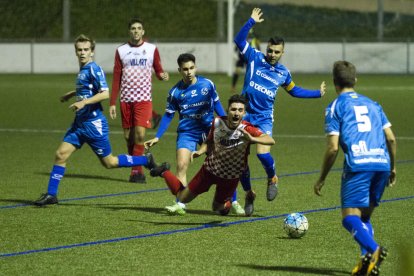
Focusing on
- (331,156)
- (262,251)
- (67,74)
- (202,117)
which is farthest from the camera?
(67,74)

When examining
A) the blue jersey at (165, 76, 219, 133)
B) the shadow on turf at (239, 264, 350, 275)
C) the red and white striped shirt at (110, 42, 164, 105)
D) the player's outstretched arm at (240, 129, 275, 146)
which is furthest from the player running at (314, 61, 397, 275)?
the red and white striped shirt at (110, 42, 164, 105)

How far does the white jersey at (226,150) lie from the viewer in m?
9.79

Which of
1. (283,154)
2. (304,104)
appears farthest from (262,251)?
(304,104)

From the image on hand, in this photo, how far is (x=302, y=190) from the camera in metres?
12.6

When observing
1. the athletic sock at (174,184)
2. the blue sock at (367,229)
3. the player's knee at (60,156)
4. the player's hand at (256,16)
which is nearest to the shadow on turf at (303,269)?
the blue sock at (367,229)

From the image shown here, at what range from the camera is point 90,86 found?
11547mm

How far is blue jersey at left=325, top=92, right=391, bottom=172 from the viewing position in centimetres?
733

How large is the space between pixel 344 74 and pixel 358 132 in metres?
0.45

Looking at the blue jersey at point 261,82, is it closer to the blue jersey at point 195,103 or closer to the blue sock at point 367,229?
the blue jersey at point 195,103

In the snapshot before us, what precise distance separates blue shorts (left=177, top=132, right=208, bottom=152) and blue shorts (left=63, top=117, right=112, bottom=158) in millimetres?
960

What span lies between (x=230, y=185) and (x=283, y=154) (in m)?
6.99

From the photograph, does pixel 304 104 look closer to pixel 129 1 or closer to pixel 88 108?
pixel 88 108

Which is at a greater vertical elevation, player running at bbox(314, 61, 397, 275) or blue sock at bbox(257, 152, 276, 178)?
player running at bbox(314, 61, 397, 275)

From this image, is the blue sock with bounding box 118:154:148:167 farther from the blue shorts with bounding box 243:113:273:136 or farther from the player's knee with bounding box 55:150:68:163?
the blue shorts with bounding box 243:113:273:136
